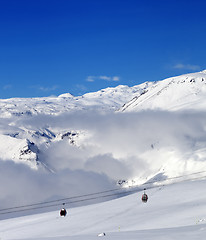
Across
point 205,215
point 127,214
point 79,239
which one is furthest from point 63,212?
point 79,239

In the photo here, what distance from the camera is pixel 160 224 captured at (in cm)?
4609

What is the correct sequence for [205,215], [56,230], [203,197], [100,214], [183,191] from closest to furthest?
[205,215] < [56,230] < [203,197] < [100,214] < [183,191]

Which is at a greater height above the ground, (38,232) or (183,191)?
(183,191)

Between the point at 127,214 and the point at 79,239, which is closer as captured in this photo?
the point at 79,239

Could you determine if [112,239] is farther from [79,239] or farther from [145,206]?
[145,206]

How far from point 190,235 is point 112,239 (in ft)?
19.2

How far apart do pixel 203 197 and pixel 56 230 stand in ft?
87.9

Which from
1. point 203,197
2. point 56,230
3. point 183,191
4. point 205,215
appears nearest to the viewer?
point 205,215

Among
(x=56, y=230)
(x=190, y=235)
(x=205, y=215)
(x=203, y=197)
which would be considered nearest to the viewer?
(x=190, y=235)

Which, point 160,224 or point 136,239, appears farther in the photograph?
point 160,224

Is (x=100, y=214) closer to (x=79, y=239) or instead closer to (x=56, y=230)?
(x=56, y=230)

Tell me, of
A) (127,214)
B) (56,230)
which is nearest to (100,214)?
(127,214)

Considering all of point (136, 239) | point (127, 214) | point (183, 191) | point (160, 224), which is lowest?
point (136, 239)

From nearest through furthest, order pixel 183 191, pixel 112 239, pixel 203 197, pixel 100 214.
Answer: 1. pixel 112 239
2. pixel 203 197
3. pixel 100 214
4. pixel 183 191
